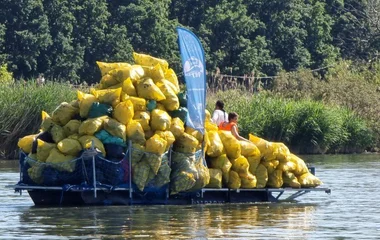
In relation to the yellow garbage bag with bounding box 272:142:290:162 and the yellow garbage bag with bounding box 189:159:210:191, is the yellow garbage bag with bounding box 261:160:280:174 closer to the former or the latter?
the yellow garbage bag with bounding box 272:142:290:162

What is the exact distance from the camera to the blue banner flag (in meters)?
22.2

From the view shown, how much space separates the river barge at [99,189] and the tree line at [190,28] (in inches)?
1392

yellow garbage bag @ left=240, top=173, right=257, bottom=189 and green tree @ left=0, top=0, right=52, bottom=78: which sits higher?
green tree @ left=0, top=0, right=52, bottom=78

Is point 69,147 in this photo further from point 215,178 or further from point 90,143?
point 215,178

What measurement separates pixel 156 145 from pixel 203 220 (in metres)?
1.81

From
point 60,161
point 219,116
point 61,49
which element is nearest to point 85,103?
point 60,161

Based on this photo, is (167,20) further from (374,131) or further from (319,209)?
(319,209)

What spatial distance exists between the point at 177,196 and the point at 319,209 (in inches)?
102

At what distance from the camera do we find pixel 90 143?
21406 mm

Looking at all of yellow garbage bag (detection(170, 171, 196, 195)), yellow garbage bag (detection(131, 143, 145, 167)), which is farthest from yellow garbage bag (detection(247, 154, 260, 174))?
yellow garbage bag (detection(131, 143, 145, 167))

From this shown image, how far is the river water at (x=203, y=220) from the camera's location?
61.0 ft

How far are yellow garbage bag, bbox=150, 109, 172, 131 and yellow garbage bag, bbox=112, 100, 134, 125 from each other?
38 cm

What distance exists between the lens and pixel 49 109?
→ 37594 mm

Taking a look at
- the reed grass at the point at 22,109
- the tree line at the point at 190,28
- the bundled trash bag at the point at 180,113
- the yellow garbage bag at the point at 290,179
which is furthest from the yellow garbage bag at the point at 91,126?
the tree line at the point at 190,28
